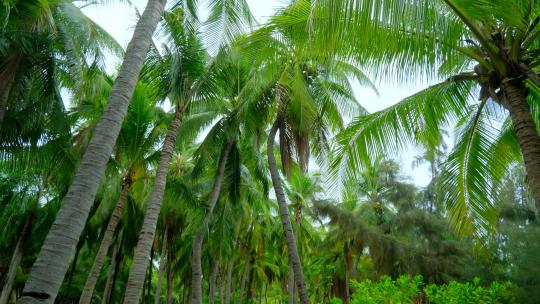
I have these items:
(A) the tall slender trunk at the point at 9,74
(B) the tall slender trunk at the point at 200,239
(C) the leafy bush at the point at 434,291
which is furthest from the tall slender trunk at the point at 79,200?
(B) the tall slender trunk at the point at 200,239

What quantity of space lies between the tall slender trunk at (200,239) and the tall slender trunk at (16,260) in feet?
30.4

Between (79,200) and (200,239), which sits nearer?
(79,200)

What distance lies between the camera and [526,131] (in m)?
4.96

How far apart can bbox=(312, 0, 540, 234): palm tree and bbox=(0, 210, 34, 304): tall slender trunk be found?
1573cm

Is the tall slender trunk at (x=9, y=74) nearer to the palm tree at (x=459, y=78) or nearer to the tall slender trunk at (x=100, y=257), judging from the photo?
the tall slender trunk at (x=100, y=257)

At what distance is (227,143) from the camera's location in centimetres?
1353

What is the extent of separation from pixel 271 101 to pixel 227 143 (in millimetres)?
2133

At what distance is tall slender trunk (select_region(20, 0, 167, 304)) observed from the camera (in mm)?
2898

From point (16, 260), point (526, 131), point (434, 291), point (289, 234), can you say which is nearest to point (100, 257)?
point (289, 234)

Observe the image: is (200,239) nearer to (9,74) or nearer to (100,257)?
(100,257)

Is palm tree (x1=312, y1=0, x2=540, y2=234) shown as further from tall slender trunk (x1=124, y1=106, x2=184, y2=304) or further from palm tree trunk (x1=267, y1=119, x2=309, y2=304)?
palm tree trunk (x1=267, y1=119, x2=309, y2=304)

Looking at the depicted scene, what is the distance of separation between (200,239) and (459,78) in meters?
8.48

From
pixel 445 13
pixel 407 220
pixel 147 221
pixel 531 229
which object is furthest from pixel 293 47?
pixel 407 220

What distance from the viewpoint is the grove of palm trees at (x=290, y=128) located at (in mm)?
4879
